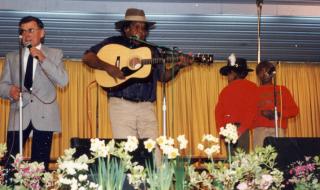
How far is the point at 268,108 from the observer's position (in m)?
7.50

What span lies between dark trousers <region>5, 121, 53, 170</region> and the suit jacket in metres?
0.05

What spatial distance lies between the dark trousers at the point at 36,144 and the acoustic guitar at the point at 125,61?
3.48 ft

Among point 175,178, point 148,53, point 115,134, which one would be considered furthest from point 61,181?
point 148,53

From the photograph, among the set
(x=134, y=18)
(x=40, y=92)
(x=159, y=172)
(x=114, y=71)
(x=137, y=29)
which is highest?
(x=134, y=18)

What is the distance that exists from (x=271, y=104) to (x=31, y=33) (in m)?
2.99

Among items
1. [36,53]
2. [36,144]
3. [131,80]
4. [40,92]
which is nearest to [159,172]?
[36,53]

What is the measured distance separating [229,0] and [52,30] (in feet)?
9.23

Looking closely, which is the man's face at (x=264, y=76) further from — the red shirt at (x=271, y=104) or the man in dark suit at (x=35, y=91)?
the man in dark suit at (x=35, y=91)

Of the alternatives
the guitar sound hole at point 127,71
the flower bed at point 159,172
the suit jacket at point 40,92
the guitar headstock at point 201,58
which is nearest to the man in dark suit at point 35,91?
the suit jacket at point 40,92

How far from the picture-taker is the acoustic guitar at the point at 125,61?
6.78m

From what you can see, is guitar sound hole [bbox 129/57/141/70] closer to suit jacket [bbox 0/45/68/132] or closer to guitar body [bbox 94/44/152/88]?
guitar body [bbox 94/44/152/88]

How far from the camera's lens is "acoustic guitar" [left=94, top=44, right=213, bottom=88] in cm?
678

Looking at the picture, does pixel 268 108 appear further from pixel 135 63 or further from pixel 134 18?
pixel 134 18

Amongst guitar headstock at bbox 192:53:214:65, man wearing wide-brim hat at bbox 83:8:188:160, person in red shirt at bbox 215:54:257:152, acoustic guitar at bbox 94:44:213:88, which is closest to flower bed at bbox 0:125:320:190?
guitar headstock at bbox 192:53:214:65
